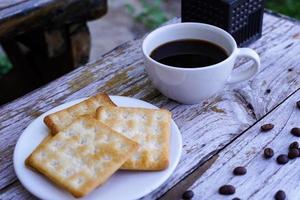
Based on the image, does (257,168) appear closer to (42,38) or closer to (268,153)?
(268,153)

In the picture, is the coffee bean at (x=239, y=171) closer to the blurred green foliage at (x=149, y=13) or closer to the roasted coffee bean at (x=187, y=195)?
the roasted coffee bean at (x=187, y=195)

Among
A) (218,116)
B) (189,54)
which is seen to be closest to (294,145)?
(218,116)

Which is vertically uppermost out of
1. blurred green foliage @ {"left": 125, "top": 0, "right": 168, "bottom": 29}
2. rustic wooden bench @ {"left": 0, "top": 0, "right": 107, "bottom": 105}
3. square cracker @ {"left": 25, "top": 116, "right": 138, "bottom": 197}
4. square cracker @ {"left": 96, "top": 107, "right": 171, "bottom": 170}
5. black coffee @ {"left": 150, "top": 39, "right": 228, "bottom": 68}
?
black coffee @ {"left": 150, "top": 39, "right": 228, "bottom": 68}

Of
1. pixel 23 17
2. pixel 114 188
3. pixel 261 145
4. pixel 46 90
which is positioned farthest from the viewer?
pixel 23 17

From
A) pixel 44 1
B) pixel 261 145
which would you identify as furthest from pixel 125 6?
pixel 261 145

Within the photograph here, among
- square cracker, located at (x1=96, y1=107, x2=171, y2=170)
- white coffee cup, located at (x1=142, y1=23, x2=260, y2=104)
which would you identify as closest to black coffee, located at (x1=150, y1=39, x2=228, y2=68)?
white coffee cup, located at (x1=142, y1=23, x2=260, y2=104)

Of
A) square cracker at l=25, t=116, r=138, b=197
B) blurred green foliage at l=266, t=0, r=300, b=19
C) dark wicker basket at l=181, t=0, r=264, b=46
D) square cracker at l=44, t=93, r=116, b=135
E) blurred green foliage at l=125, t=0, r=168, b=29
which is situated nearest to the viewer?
Answer: square cracker at l=25, t=116, r=138, b=197

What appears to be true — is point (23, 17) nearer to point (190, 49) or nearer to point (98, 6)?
point (98, 6)

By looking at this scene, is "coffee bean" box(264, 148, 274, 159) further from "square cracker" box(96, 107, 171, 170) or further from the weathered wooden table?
"square cracker" box(96, 107, 171, 170)
